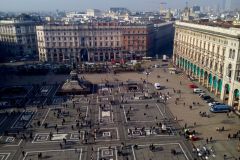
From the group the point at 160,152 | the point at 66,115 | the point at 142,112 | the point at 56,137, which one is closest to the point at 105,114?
the point at 142,112

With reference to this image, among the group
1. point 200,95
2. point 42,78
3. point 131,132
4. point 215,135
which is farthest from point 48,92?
point 215,135

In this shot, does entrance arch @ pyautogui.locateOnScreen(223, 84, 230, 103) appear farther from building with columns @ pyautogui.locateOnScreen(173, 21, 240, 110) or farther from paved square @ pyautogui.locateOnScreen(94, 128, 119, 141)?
paved square @ pyautogui.locateOnScreen(94, 128, 119, 141)

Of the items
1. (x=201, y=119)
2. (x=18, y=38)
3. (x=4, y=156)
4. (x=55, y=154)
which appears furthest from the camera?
(x=18, y=38)

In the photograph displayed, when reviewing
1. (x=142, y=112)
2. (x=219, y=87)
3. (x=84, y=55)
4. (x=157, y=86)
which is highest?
(x=84, y=55)

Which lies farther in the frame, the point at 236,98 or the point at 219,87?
the point at 219,87

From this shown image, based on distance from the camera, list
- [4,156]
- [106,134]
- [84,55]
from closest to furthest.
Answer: [4,156] < [106,134] < [84,55]

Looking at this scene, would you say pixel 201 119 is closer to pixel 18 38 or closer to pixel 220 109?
pixel 220 109

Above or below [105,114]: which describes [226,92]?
above
